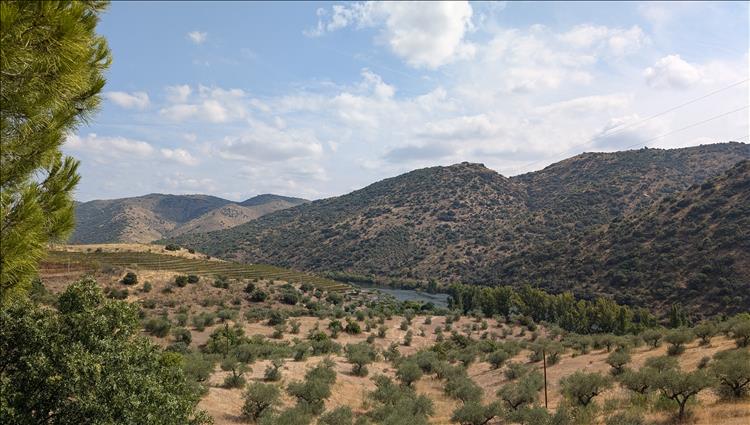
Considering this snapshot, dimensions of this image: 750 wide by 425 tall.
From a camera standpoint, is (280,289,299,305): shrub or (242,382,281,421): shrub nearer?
(242,382,281,421): shrub

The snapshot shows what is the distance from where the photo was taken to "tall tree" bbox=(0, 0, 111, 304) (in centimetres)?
630

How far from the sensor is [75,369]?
10055 millimetres

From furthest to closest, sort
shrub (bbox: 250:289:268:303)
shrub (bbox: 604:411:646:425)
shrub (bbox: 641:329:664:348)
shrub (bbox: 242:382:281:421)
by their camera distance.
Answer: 1. shrub (bbox: 250:289:268:303)
2. shrub (bbox: 641:329:664:348)
3. shrub (bbox: 242:382:281:421)
4. shrub (bbox: 604:411:646:425)

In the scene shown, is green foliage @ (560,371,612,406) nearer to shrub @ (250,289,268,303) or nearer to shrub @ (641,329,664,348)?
shrub @ (641,329,664,348)

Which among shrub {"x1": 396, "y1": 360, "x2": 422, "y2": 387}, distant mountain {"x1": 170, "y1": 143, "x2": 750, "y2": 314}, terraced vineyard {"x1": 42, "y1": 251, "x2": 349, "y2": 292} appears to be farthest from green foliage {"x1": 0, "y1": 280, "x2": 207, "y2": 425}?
distant mountain {"x1": 170, "y1": 143, "x2": 750, "y2": 314}

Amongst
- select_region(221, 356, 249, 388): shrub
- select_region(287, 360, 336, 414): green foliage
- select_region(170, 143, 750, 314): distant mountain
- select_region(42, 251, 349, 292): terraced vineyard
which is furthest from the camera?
select_region(170, 143, 750, 314): distant mountain

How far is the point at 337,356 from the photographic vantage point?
41.2 metres

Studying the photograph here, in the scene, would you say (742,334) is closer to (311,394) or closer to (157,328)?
(311,394)

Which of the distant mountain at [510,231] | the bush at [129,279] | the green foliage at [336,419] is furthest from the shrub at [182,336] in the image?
the distant mountain at [510,231]

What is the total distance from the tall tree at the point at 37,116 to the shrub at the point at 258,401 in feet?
58.3

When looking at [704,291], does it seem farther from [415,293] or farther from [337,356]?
[415,293]

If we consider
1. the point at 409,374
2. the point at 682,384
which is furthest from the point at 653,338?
the point at 409,374

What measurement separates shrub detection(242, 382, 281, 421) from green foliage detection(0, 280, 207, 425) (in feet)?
38.9

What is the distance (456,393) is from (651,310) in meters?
61.2
